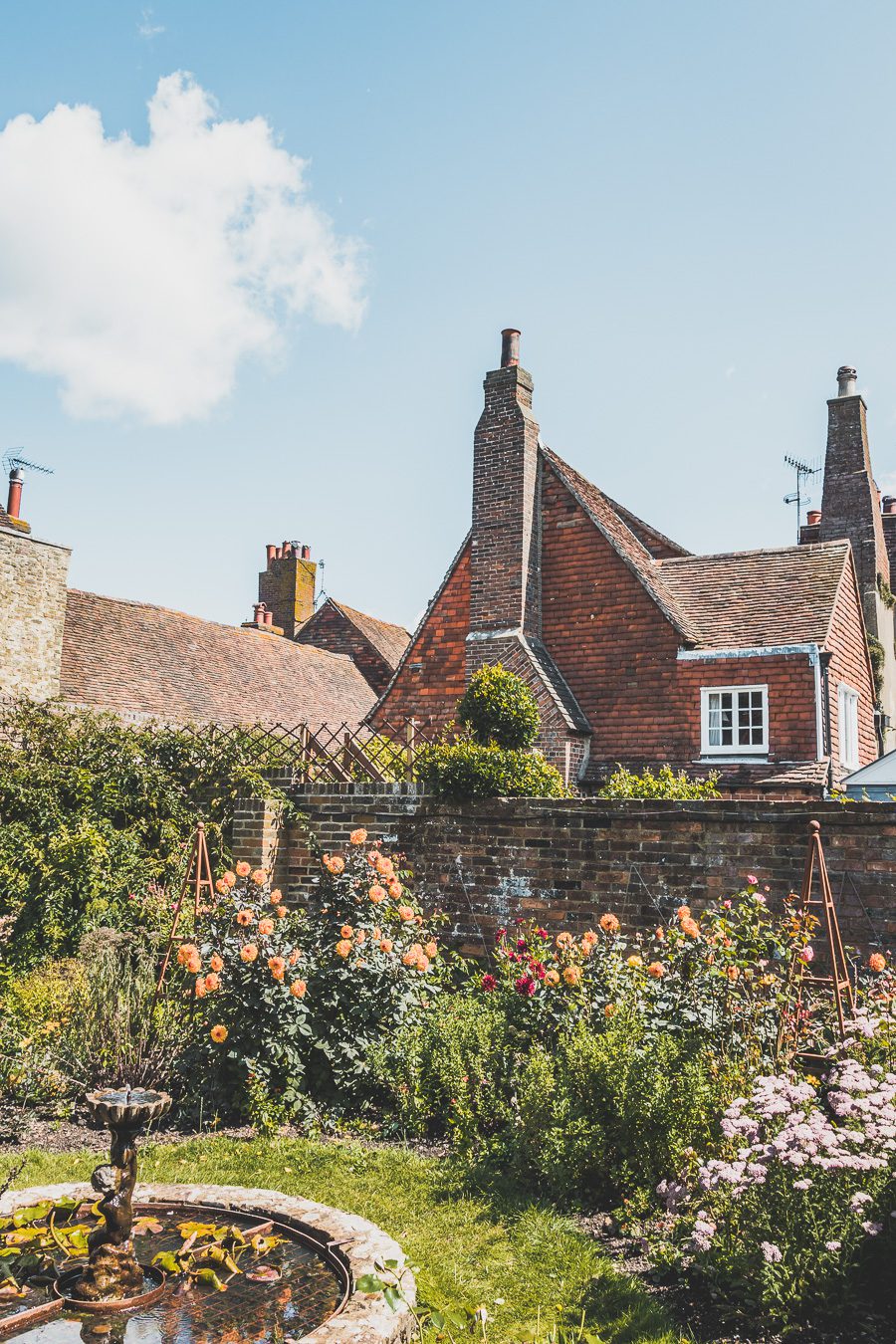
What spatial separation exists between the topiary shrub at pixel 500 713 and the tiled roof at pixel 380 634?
868 inches

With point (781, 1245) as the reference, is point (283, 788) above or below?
above

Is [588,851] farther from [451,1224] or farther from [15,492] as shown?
[15,492]

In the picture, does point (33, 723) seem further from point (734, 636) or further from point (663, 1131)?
point (734, 636)

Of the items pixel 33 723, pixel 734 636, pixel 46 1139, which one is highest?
pixel 734 636

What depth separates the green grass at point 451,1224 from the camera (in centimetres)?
436

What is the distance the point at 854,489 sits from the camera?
974 inches

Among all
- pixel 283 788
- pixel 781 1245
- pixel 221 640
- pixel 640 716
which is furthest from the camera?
pixel 221 640

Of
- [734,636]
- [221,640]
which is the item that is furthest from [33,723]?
[221,640]

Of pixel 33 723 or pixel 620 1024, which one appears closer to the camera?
pixel 620 1024

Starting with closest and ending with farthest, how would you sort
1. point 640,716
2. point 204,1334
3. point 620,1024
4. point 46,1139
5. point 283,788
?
1. point 204,1334
2. point 620,1024
3. point 46,1139
4. point 283,788
5. point 640,716

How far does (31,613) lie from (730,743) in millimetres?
15756

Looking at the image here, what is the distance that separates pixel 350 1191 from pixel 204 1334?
2.10 metres

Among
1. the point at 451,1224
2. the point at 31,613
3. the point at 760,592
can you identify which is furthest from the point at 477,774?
the point at 31,613

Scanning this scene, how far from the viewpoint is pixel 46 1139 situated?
22.7 feet
